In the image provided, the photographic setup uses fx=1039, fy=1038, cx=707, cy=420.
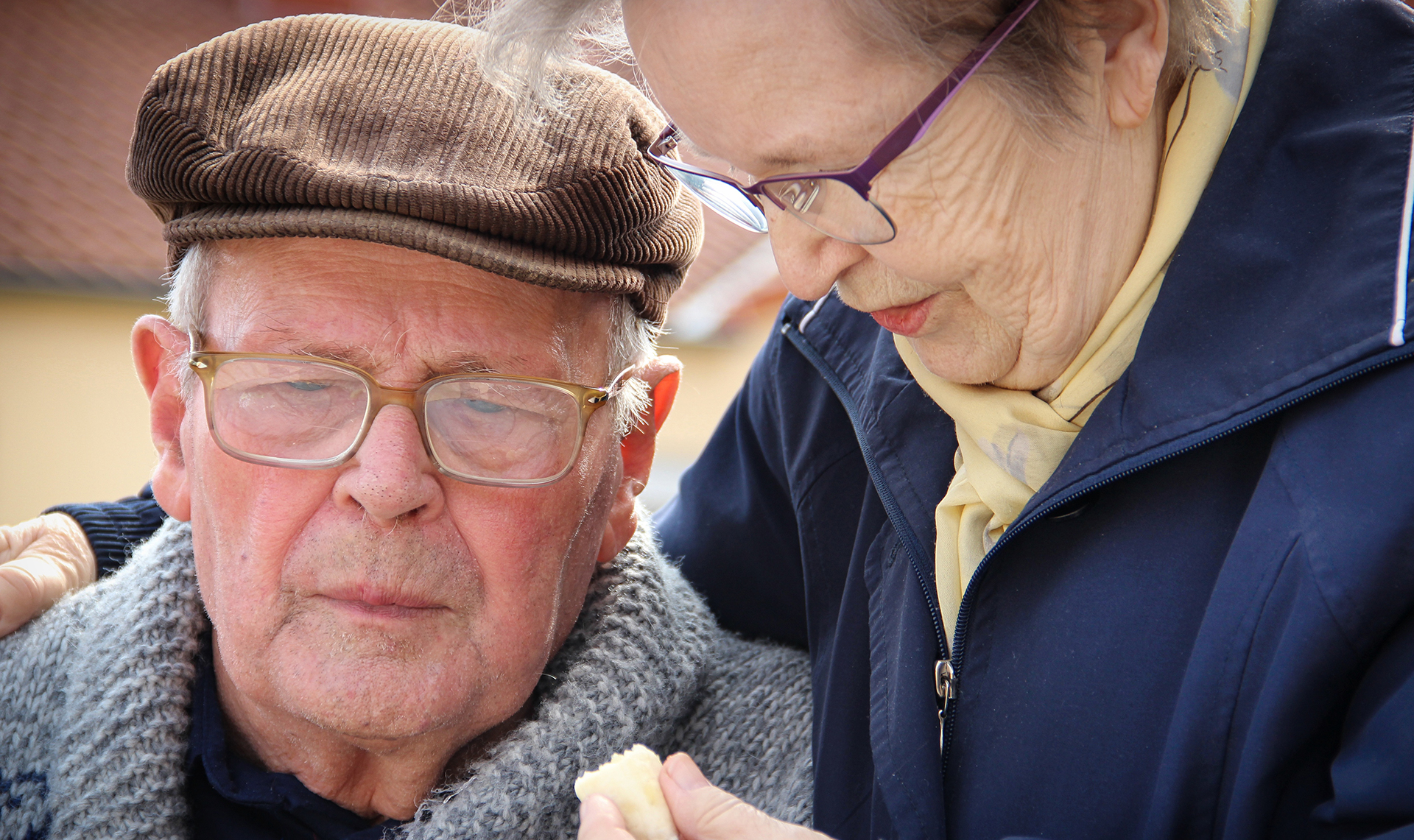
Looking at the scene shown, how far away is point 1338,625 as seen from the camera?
45.6 inches

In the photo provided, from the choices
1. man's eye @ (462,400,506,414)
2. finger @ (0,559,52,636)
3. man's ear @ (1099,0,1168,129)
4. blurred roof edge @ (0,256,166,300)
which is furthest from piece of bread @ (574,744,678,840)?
blurred roof edge @ (0,256,166,300)

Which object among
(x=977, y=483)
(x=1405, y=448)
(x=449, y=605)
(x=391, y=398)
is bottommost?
(x=449, y=605)

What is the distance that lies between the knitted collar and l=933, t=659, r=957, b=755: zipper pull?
25.0 inches

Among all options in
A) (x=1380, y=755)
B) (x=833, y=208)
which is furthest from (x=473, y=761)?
(x=1380, y=755)

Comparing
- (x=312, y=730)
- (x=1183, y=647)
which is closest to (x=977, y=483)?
(x=1183, y=647)

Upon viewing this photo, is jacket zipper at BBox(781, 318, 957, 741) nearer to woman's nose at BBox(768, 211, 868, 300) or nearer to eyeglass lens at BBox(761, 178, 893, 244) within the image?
woman's nose at BBox(768, 211, 868, 300)

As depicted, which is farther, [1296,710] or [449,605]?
[449,605]

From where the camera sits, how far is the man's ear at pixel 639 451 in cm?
223

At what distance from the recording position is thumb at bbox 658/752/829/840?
132 cm

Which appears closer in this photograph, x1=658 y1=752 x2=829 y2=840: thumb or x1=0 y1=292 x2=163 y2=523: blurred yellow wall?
x1=658 y1=752 x2=829 y2=840: thumb

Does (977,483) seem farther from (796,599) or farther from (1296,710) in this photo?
(796,599)

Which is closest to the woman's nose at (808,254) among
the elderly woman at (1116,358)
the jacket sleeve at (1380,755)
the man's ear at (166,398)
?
the elderly woman at (1116,358)

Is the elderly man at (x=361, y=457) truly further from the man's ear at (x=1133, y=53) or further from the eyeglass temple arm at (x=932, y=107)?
the man's ear at (x=1133, y=53)

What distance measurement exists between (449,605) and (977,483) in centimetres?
93
